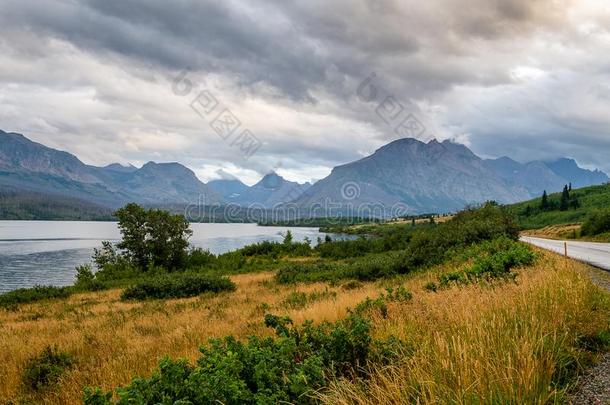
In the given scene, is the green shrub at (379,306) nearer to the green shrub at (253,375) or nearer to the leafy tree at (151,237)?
the green shrub at (253,375)

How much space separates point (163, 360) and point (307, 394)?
74.8 inches

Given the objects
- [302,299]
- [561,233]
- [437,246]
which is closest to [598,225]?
[561,233]

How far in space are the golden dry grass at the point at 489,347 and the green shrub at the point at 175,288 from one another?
70.0ft

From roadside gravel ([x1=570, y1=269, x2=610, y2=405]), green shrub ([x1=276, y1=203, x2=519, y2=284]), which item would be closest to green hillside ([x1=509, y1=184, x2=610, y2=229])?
green shrub ([x1=276, y1=203, x2=519, y2=284])

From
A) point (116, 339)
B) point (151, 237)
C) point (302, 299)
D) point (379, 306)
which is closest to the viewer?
point (379, 306)

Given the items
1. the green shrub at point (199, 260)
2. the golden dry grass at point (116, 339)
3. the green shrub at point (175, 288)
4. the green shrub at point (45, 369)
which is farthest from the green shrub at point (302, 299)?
the green shrub at point (199, 260)

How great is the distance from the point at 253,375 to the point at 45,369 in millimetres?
6728

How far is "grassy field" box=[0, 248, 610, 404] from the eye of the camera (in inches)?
173

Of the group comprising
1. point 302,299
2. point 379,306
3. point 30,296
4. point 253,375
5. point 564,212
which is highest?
point 564,212

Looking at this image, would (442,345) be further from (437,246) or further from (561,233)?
(561,233)

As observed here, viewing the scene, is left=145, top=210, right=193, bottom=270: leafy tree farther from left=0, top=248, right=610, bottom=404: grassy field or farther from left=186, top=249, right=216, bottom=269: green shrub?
left=0, top=248, right=610, bottom=404: grassy field

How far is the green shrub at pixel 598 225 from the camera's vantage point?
44.2m

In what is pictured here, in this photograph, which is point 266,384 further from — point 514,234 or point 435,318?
point 514,234

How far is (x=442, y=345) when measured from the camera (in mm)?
4992
